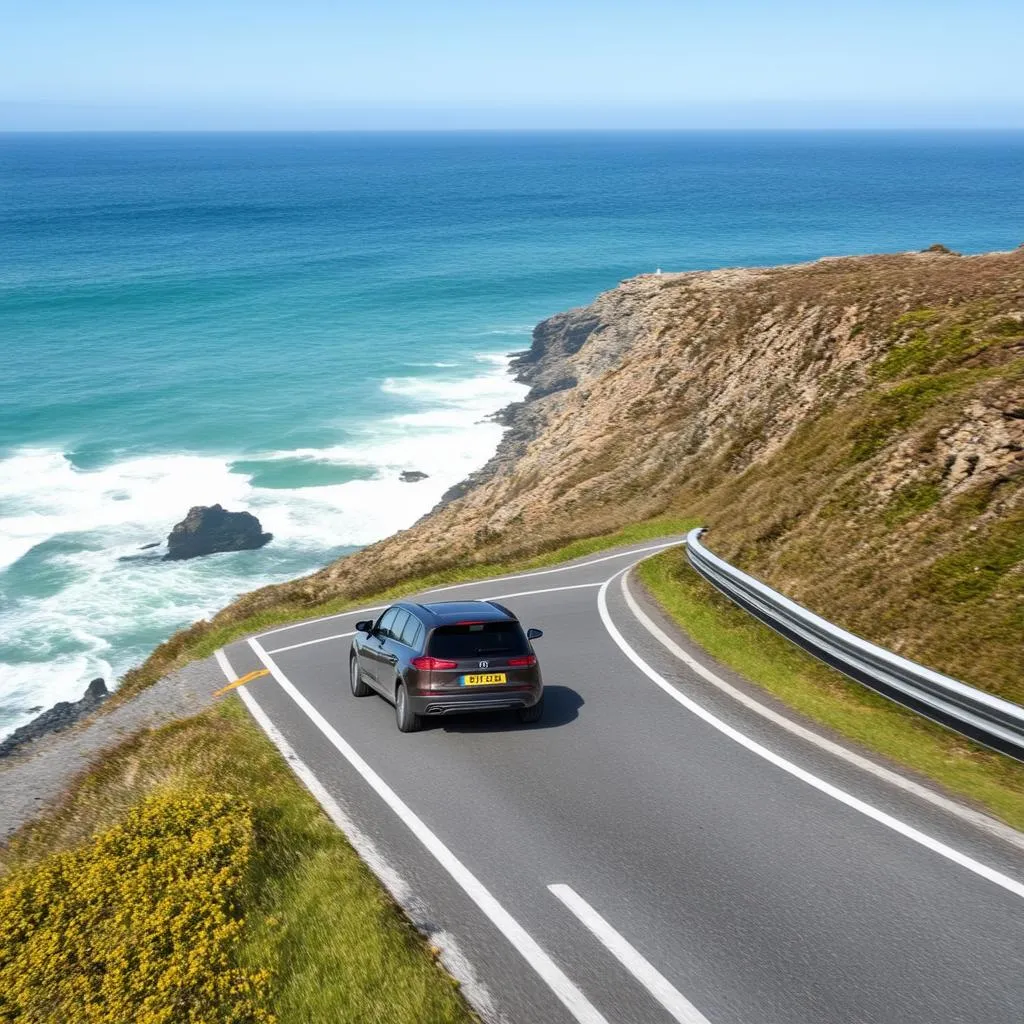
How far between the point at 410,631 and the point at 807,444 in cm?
1458

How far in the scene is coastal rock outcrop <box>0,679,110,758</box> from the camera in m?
33.7

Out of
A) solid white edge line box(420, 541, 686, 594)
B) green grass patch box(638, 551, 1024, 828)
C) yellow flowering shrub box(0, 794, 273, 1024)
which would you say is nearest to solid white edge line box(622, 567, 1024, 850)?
green grass patch box(638, 551, 1024, 828)

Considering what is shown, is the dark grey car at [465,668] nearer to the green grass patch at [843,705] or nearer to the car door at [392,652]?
the car door at [392,652]

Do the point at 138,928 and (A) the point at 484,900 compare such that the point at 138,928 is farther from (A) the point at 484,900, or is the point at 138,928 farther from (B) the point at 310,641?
(B) the point at 310,641

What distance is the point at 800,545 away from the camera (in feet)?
58.9

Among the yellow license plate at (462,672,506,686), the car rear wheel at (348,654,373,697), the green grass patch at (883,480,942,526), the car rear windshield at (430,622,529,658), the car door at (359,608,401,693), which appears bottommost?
the car rear wheel at (348,654,373,697)

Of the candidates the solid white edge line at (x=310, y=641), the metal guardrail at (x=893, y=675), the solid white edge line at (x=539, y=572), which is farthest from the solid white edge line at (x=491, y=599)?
the metal guardrail at (x=893, y=675)

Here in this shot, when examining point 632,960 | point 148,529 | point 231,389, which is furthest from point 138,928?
point 231,389

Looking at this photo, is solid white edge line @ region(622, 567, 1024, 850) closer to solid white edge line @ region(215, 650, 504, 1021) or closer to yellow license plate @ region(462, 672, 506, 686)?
yellow license plate @ region(462, 672, 506, 686)

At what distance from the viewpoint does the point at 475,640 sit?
1344cm

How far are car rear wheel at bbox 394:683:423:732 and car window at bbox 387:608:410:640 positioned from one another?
93 centimetres

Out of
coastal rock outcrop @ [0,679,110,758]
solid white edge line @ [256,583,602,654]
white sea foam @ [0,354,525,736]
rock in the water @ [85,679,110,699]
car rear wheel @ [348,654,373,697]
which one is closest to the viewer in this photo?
car rear wheel @ [348,654,373,697]

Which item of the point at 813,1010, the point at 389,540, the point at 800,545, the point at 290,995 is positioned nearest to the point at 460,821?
the point at 290,995

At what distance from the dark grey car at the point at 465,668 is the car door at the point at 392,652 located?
0.21ft
